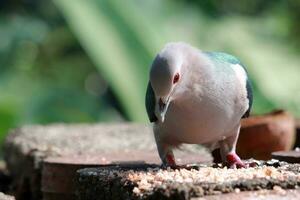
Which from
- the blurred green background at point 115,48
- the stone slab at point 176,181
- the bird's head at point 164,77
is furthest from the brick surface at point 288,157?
the blurred green background at point 115,48

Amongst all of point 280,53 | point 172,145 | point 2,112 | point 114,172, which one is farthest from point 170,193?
point 280,53

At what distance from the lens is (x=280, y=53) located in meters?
8.57

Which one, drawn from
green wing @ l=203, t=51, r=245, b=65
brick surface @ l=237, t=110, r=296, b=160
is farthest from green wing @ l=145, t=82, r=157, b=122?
brick surface @ l=237, t=110, r=296, b=160

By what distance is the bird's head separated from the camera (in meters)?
2.87

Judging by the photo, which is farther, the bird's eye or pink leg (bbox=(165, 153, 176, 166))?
pink leg (bbox=(165, 153, 176, 166))

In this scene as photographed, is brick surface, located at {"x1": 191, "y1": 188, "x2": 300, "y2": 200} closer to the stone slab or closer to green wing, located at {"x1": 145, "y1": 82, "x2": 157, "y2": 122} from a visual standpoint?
the stone slab

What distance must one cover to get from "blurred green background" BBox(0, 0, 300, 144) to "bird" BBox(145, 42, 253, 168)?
2937mm

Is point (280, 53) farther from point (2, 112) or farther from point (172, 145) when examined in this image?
point (172, 145)

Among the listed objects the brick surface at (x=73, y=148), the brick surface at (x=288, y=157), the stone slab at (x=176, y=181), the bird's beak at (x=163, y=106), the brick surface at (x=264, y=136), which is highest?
the bird's beak at (x=163, y=106)

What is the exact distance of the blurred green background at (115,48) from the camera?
737cm

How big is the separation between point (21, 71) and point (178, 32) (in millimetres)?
1730

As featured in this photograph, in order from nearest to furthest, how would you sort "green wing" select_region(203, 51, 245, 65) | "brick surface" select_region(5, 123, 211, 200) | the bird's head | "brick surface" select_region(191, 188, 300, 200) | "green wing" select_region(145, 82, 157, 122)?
A: "brick surface" select_region(191, 188, 300, 200) → the bird's head → "green wing" select_region(145, 82, 157, 122) → "green wing" select_region(203, 51, 245, 65) → "brick surface" select_region(5, 123, 211, 200)

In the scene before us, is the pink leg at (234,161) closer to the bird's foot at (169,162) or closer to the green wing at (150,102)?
the bird's foot at (169,162)

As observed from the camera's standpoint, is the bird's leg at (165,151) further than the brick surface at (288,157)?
No
